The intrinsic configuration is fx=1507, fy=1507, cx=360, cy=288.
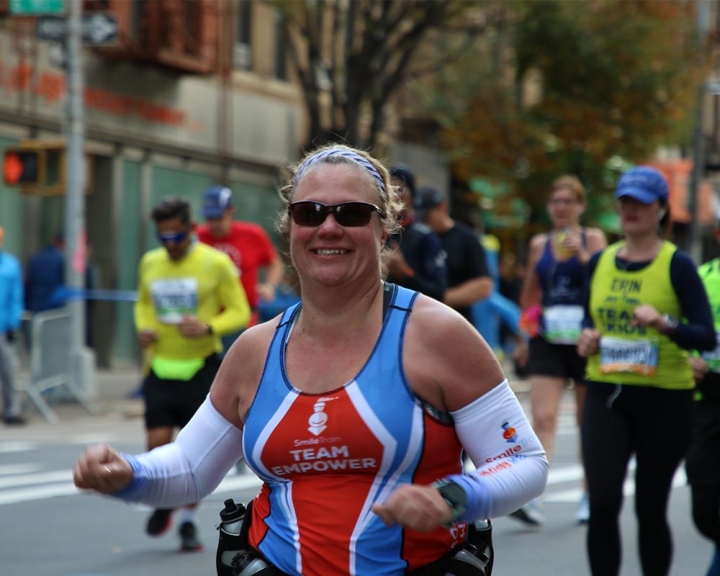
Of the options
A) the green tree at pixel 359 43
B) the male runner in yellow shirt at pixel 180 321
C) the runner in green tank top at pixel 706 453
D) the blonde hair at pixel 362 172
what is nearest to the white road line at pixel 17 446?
the male runner in yellow shirt at pixel 180 321

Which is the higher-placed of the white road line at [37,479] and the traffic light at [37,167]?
the traffic light at [37,167]

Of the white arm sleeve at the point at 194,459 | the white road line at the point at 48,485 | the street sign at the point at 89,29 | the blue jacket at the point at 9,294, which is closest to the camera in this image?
the white arm sleeve at the point at 194,459

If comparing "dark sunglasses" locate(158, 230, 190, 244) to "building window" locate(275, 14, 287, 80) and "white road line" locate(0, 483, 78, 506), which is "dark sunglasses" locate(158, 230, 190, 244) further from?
"building window" locate(275, 14, 287, 80)

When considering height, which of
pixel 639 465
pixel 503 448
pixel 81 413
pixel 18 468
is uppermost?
pixel 503 448

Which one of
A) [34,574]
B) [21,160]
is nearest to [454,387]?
[34,574]

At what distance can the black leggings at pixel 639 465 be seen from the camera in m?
6.00

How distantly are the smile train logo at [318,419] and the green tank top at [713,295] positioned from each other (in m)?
3.77

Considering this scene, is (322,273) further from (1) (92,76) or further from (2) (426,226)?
(1) (92,76)

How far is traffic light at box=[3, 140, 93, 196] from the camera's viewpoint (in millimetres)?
16516

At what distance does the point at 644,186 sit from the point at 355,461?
Result: 3318 mm

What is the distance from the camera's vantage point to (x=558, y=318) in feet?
29.7

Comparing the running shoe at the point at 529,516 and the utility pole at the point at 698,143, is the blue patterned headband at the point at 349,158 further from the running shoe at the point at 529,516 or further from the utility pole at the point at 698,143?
the utility pole at the point at 698,143

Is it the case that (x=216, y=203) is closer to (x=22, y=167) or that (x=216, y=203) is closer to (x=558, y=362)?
(x=558, y=362)

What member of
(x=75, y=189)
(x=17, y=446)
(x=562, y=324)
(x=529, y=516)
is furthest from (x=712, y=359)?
(x=75, y=189)
